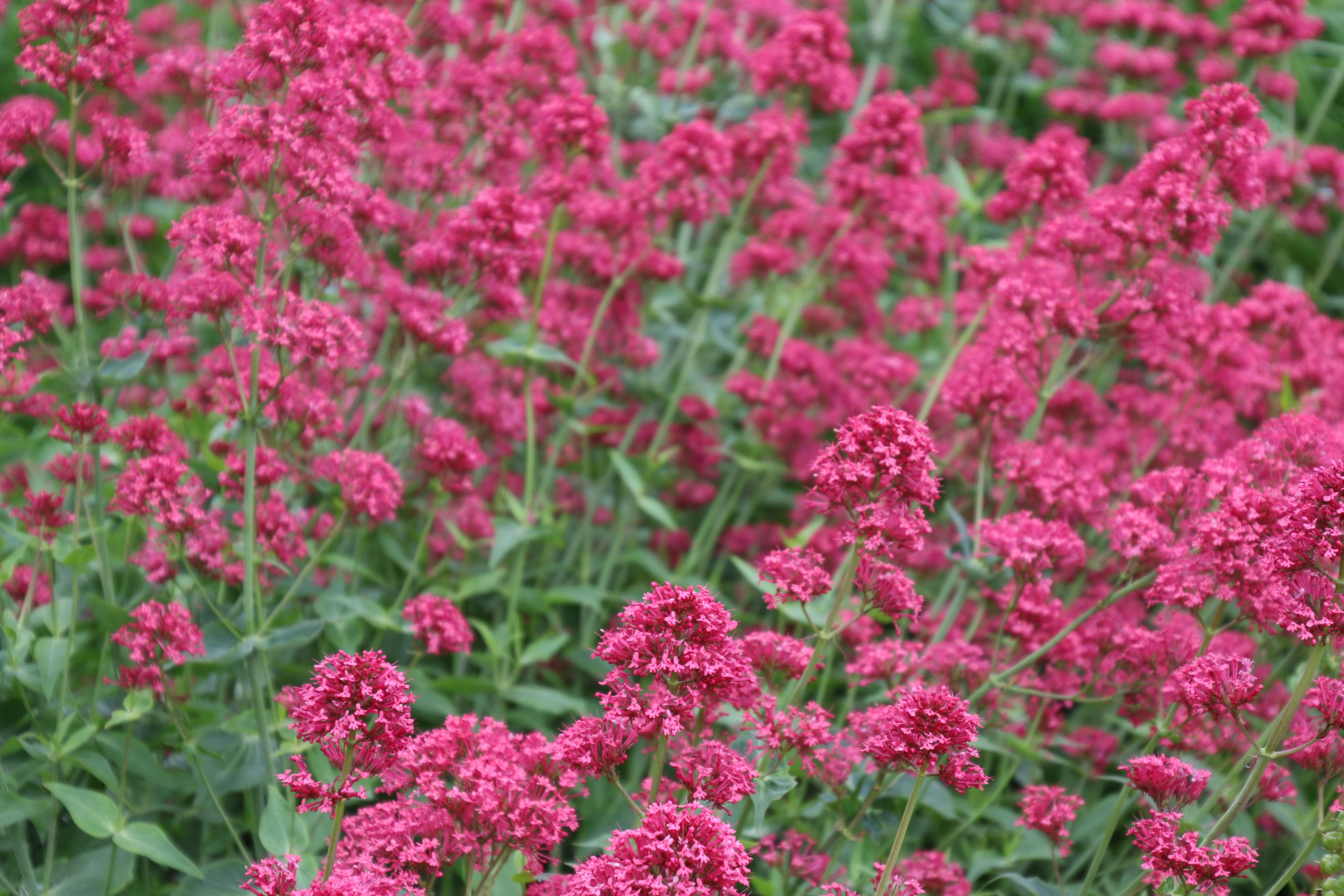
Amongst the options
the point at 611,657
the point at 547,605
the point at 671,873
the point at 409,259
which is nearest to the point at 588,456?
the point at 547,605

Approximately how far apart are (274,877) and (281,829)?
68 centimetres

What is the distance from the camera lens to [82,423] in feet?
11.3

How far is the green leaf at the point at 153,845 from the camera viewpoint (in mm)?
3152

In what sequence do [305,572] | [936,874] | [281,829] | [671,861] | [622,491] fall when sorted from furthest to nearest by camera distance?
[622,491], [305,572], [936,874], [281,829], [671,861]

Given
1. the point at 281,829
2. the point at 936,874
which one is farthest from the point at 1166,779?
the point at 281,829

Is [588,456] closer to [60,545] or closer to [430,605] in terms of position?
[430,605]

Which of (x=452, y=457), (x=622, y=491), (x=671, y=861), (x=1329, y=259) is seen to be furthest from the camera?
(x=1329, y=259)

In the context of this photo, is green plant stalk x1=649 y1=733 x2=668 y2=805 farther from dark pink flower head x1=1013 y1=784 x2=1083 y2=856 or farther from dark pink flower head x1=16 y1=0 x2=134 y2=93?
dark pink flower head x1=16 y1=0 x2=134 y2=93

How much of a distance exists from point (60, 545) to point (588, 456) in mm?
2304

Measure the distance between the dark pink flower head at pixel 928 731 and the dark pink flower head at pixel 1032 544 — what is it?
110cm

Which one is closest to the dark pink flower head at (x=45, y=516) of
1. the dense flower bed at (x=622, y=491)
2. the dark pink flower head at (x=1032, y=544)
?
the dense flower bed at (x=622, y=491)

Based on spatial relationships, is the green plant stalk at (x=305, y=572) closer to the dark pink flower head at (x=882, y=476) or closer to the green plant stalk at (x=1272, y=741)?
the dark pink flower head at (x=882, y=476)

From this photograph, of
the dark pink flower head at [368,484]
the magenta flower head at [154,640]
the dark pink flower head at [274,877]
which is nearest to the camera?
the dark pink flower head at [274,877]

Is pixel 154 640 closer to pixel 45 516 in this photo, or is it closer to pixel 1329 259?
pixel 45 516
